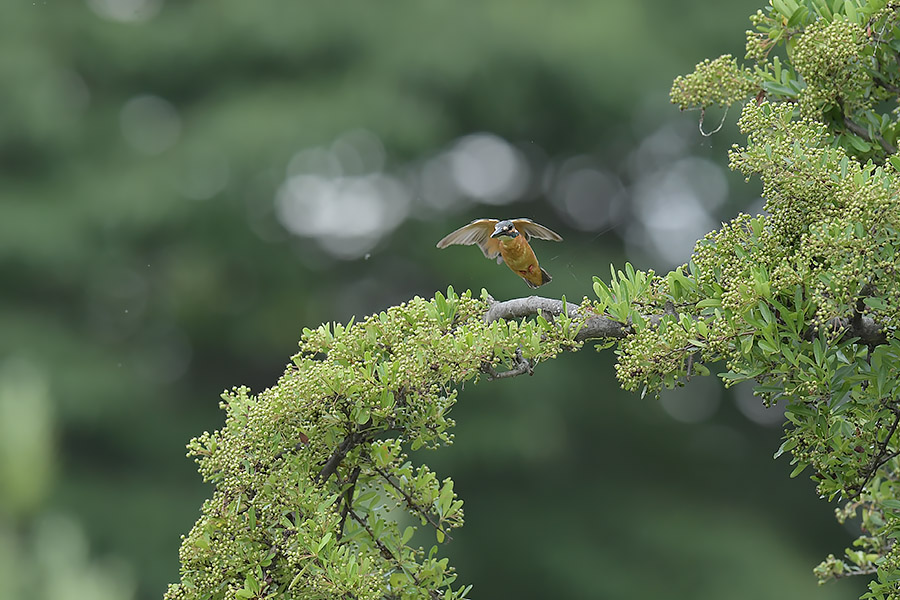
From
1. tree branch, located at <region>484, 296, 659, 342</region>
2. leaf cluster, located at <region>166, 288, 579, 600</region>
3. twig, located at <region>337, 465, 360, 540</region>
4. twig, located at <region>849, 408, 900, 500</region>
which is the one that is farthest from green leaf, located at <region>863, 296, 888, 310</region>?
twig, located at <region>337, 465, 360, 540</region>

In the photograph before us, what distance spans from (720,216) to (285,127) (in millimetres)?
3387

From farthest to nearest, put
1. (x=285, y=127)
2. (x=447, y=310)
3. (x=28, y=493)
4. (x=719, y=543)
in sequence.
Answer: (x=719, y=543) → (x=285, y=127) → (x=28, y=493) → (x=447, y=310)

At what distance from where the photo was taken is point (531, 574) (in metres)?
8.39

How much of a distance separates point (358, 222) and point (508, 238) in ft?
17.5

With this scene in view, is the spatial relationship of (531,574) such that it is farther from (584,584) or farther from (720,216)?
(720,216)

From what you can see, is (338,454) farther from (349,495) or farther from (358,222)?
(358,222)

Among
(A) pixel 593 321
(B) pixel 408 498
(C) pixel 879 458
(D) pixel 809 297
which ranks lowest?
(C) pixel 879 458

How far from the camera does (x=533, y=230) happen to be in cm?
282

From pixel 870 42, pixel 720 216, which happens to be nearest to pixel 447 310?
pixel 870 42

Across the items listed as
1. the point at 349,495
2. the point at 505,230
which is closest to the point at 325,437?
the point at 349,495

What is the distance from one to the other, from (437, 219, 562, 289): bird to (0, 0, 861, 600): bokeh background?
4358 millimetres

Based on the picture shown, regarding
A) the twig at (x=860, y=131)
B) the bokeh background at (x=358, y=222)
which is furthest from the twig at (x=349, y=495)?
the bokeh background at (x=358, y=222)

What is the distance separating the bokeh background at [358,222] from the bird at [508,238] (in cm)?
436

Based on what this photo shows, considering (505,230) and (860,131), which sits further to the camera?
(505,230)
